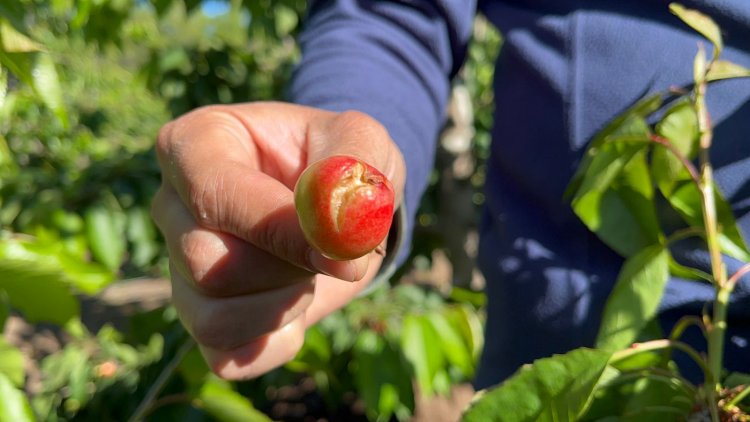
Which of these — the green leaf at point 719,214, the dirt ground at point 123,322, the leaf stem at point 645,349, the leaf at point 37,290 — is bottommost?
the dirt ground at point 123,322

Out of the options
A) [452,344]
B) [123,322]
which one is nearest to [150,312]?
[452,344]

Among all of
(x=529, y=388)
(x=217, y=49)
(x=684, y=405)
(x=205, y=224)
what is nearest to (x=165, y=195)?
(x=205, y=224)

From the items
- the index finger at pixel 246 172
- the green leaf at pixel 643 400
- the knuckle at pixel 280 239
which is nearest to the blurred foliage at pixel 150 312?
the index finger at pixel 246 172

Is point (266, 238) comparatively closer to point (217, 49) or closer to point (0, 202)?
point (0, 202)

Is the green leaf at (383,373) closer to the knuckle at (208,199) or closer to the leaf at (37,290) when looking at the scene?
the leaf at (37,290)

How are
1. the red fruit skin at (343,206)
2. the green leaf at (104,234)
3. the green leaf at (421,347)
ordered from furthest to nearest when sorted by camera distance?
the green leaf at (104,234) → the green leaf at (421,347) → the red fruit skin at (343,206)
